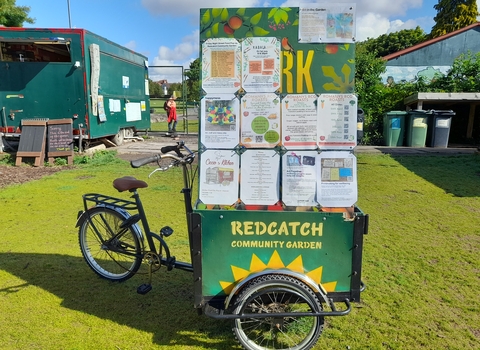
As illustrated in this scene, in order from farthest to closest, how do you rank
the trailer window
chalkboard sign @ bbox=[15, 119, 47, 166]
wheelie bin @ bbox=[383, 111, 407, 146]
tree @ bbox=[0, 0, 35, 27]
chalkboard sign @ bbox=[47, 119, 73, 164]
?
tree @ bbox=[0, 0, 35, 27] < wheelie bin @ bbox=[383, 111, 407, 146] < the trailer window < chalkboard sign @ bbox=[47, 119, 73, 164] < chalkboard sign @ bbox=[15, 119, 47, 166]

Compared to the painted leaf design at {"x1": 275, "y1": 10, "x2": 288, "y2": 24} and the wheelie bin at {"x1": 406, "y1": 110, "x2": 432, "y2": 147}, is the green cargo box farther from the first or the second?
the wheelie bin at {"x1": 406, "y1": 110, "x2": 432, "y2": 147}

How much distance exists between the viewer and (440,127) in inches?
498

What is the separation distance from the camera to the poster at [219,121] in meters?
2.50

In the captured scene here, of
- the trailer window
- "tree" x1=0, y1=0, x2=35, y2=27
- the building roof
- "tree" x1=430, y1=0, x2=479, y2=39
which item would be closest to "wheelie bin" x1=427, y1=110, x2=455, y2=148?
the building roof

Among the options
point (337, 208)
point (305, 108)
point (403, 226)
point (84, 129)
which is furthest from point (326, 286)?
point (84, 129)

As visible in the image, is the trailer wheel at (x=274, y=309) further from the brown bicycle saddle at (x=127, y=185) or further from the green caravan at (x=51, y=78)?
the green caravan at (x=51, y=78)

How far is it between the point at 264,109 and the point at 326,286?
126 cm

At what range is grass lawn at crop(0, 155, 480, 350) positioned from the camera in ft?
8.98

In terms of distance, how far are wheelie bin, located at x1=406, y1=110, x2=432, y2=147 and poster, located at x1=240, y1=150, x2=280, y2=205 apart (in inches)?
466

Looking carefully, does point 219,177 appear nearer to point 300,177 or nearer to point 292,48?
point 300,177

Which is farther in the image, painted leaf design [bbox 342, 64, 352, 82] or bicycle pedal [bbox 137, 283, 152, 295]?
bicycle pedal [bbox 137, 283, 152, 295]

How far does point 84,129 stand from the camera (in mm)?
9992

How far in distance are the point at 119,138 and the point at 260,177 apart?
11.3 meters

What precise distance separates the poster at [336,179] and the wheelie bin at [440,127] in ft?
38.9
